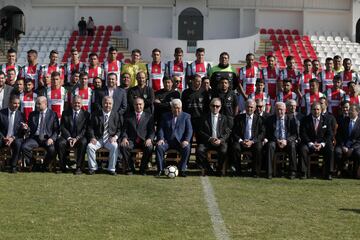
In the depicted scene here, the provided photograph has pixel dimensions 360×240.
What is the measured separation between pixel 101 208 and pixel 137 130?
354 centimetres

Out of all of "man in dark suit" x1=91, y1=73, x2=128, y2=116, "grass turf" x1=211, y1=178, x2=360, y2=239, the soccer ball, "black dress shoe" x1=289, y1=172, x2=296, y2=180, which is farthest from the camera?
"man in dark suit" x1=91, y1=73, x2=128, y2=116

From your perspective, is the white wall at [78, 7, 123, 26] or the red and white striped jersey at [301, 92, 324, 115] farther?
the white wall at [78, 7, 123, 26]

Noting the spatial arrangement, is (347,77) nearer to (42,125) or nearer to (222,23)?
(42,125)

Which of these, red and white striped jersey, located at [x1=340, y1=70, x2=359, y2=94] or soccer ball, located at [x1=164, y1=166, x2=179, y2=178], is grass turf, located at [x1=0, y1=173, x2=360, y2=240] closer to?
soccer ball, located at [x1=164, y1=166, x2=179, y2=178]

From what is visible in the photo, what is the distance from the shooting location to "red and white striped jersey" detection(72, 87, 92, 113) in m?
11.2

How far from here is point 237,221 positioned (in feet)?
21.4

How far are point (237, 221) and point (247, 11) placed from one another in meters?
28.2

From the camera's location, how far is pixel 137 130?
1052 centimetres

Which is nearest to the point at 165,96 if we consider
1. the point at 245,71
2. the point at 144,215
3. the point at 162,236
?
the point at 245,71

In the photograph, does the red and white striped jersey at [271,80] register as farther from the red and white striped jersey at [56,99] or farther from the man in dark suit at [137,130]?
the red and white striped jersey at [56,99]

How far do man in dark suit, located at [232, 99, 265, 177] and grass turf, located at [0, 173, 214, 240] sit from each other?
1050mm

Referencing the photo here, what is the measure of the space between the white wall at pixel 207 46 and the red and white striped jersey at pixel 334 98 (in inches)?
647

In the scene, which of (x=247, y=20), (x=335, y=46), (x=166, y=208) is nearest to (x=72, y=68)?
(x=166, y=208)

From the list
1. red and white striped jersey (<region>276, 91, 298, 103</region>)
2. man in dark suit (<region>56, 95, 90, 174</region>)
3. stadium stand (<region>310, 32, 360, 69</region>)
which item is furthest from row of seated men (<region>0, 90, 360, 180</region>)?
stadium stand (<region>310, 32, 360, 69</region>)
